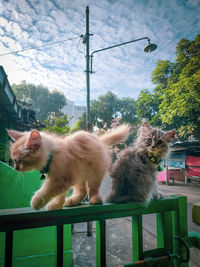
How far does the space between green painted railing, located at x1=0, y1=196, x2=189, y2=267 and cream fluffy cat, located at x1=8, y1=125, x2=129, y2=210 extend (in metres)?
0.08

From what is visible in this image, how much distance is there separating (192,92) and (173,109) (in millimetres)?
919

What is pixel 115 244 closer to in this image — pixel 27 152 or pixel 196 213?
pixel 196 213

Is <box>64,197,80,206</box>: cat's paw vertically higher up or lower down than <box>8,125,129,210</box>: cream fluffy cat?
lower down

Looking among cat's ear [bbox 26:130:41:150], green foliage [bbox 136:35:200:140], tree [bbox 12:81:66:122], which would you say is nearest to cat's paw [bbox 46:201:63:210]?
cat's ear [bbox 26:130:41:150]

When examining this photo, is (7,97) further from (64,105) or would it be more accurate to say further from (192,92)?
(64,105)

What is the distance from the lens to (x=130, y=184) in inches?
41.0

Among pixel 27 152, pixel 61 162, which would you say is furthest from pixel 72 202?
pixel 27 152

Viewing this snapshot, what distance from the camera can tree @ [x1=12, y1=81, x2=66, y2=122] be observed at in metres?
16.4

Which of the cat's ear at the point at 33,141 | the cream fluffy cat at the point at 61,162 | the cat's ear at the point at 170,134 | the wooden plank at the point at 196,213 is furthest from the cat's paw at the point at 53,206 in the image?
the cat's ear at the point at 170,134

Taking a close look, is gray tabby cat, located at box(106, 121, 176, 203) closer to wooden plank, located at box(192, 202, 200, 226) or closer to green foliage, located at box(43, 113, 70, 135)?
wooden plank, located at box(192, 202, 200, 226)

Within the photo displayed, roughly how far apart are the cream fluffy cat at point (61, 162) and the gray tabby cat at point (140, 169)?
0.20 m

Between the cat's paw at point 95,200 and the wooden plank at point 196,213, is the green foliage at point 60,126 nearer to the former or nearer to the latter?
the cat's paw at point 95,200

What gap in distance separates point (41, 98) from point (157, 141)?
17620 millimetres

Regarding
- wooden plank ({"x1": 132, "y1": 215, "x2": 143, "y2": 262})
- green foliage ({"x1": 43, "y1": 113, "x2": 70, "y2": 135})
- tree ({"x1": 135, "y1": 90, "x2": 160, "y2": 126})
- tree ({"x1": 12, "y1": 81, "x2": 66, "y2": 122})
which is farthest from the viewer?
tree ({"x1": 12, "y1": 81, "x2": 66, "y2": 122})
